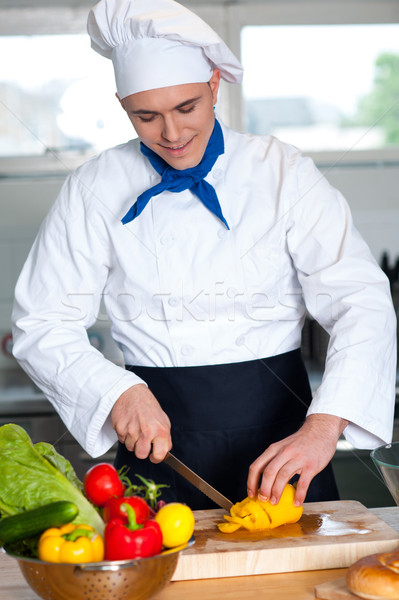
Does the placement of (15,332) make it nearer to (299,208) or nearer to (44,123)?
(299,208)

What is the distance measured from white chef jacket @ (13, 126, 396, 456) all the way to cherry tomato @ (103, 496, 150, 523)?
0.39 m

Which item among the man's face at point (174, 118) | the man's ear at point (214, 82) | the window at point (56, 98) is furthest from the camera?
the window at point (56, 98)

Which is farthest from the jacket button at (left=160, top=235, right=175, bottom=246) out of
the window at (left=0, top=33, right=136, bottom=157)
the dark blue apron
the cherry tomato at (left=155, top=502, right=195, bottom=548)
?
the window at (left=0, top=33, right=136, bottom=157)

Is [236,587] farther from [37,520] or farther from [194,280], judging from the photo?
[194,280]

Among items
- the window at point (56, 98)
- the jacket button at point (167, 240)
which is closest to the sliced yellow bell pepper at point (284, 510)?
the jacket button at point (167, 240)

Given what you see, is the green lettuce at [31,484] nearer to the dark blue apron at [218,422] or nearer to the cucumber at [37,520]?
the cucumber at [37,520]

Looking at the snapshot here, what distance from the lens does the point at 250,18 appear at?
102 inches

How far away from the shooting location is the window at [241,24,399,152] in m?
2.62

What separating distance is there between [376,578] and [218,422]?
57cm

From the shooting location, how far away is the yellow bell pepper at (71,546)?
808 millimetres

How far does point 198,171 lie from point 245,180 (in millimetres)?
103

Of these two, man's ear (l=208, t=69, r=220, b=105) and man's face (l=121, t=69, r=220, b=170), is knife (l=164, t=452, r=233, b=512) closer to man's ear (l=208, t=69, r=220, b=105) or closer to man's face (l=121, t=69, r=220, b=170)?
man's face (l=121, t=69, r=220, b=170)

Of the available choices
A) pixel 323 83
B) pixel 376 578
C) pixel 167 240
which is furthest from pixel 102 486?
pixel 323 83

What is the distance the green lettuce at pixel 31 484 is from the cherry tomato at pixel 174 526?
10 centimetres
